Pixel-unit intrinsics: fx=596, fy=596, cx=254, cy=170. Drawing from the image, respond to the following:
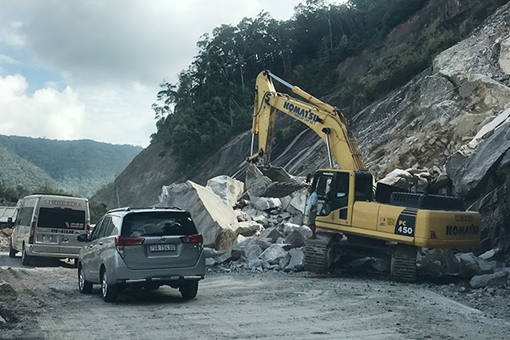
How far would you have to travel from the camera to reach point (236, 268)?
647 inches

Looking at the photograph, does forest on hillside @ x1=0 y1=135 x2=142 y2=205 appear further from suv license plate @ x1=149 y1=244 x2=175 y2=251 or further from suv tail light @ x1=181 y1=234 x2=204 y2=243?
suv license plate @ x1=149 y1=244 x2=175 y2=251

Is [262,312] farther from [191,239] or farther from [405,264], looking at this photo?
[405,264]

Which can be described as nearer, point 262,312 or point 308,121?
point 262,312

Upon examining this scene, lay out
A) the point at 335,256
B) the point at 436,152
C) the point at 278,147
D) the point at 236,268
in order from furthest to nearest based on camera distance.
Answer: the point at 278,147
the point at 436,152
the point at 236,268
the point at 335,256

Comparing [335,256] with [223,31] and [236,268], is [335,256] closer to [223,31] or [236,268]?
[236,268]

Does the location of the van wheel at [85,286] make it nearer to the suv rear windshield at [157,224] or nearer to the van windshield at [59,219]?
the suv rear windshield at [157,224]

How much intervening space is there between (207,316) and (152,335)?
5.00ft

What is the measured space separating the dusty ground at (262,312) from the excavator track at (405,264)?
1.21 feet

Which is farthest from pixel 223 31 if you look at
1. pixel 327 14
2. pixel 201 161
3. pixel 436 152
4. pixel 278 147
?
pixel 436 152

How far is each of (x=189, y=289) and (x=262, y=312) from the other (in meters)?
2.04

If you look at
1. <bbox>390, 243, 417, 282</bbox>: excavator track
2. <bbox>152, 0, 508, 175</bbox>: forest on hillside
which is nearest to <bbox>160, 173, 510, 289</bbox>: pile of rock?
<bbox>390, 243, 417, 282</bbox>: excavator track

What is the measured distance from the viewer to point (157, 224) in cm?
1066

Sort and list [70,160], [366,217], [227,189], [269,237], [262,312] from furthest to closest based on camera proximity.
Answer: [70,160]
[227,189]
[269,237]
[366,217]
[262,312]

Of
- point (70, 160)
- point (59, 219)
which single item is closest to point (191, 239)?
point (59, 219)
